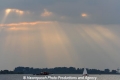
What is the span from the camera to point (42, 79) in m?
191

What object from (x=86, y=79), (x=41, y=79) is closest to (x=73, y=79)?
(x=41, y=79)

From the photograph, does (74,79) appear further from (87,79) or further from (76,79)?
(87,79)

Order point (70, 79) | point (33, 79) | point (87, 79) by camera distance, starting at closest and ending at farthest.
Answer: point (87, 79) < point (33, 79) < point (70, 79)

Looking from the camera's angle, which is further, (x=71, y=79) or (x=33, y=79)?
(x=71, y=79)

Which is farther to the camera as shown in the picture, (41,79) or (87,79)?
(41,79)

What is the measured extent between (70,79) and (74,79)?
2.75 meters

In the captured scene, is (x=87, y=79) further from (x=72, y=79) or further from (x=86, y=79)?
(x=72, y=79)

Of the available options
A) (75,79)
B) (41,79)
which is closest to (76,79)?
(75,79)

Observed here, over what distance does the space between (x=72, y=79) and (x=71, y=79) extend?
416cm

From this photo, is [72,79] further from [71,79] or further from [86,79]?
[86,79]

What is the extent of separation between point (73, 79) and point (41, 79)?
14.4m

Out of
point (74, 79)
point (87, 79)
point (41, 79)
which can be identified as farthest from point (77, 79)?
point (87, 79)

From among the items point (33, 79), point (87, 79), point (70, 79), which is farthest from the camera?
point (70, 79)

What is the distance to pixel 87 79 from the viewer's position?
522 feet
